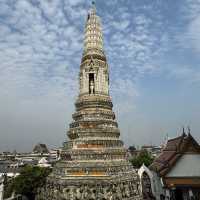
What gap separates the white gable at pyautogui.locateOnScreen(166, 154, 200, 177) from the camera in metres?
20.5

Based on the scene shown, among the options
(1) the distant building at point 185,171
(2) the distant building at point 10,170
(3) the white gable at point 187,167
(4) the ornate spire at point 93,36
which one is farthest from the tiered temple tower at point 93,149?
(2) the distant building at point 10,170

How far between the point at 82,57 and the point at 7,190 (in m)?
18.0

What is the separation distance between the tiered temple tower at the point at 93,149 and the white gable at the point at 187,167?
134 inches

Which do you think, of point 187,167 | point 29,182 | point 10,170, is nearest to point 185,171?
point 187,167

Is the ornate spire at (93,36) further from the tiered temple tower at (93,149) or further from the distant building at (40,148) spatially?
the distant building at (40,148)

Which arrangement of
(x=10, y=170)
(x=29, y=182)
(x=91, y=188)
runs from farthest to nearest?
(x=10, y=170) → (x=29, y=182) → (x=91, y=188)

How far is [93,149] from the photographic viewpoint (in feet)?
70.6

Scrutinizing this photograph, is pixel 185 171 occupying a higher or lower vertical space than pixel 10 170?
lower

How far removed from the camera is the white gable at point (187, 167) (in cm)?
2055

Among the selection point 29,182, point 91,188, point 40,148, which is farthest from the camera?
point 40,148

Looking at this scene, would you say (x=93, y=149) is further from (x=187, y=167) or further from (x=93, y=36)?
(x=93, y=36)

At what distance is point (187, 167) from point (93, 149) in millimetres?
7253

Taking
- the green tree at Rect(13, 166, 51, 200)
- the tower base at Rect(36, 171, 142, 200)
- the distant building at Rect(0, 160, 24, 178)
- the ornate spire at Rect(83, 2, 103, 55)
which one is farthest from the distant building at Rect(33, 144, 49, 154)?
the tower base at Rect(36, 171, 142, 200)

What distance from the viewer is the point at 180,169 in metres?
20.9
